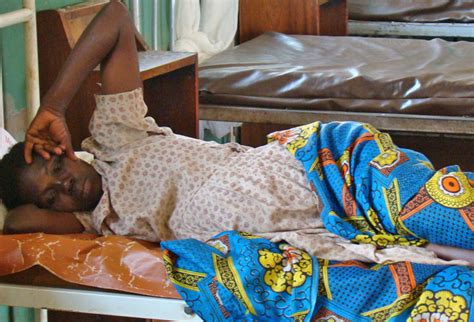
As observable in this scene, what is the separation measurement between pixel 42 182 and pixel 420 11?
12.0ft

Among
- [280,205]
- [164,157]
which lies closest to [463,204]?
[280,205]

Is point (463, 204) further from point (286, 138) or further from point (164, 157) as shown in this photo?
point (164, 157)

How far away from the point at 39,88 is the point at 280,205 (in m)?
0.80

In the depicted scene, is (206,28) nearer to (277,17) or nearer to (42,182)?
(277,17)

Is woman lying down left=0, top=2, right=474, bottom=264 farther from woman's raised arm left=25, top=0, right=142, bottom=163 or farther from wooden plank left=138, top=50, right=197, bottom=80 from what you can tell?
wooden plank left=138, top=50, right=197, bottom=80

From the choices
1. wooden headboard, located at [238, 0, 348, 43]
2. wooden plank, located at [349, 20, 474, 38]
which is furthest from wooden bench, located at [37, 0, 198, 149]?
wooden plank, located at [349, 20, 474, 38]

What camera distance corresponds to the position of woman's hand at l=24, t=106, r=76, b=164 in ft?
5.84

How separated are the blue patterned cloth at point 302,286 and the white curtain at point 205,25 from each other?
1.99m

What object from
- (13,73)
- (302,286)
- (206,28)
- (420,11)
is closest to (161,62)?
(13,73)

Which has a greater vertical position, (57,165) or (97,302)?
(57,165)

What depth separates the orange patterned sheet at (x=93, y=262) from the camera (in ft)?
4.99

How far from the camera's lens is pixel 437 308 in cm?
136

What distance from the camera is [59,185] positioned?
1786 mm

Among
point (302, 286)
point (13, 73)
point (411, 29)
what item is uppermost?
point (13, 73)
